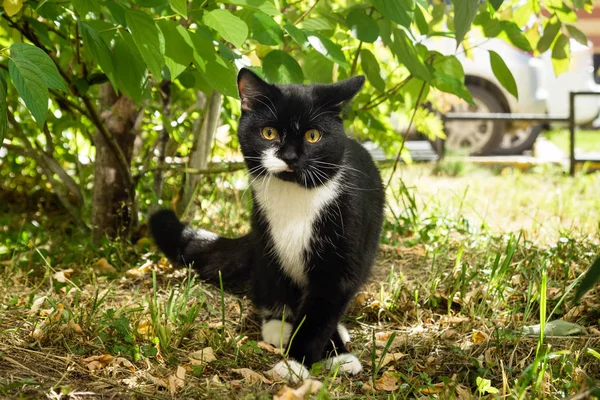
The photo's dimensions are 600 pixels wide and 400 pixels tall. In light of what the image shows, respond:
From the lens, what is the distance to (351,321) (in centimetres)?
267

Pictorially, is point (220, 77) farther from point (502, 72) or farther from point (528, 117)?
point (528, 117)

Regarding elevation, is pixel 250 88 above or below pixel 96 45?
below

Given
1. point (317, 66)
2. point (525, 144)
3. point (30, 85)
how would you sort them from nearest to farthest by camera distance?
point (30, 85), point (317, 66), point (525, 144)

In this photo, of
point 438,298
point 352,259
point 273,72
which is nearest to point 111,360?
point 352,259

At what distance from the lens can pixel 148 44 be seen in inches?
71.9

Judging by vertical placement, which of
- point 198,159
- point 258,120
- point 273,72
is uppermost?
point 273,72

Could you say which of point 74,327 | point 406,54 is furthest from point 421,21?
point 74,327

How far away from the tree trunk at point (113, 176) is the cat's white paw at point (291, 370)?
58.0 inches

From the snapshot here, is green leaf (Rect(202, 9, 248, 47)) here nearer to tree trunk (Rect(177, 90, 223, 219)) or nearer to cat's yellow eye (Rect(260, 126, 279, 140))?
cat's yellow eye (Rect(260, 126, 279, 140))

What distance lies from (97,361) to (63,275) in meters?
0.89

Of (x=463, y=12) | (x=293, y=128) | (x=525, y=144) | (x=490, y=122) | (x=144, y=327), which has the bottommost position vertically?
(x=525, y=144)

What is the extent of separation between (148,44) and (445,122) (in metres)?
6.01

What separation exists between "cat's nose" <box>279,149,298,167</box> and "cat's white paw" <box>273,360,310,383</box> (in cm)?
63

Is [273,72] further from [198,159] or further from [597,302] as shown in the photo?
[597,302]
